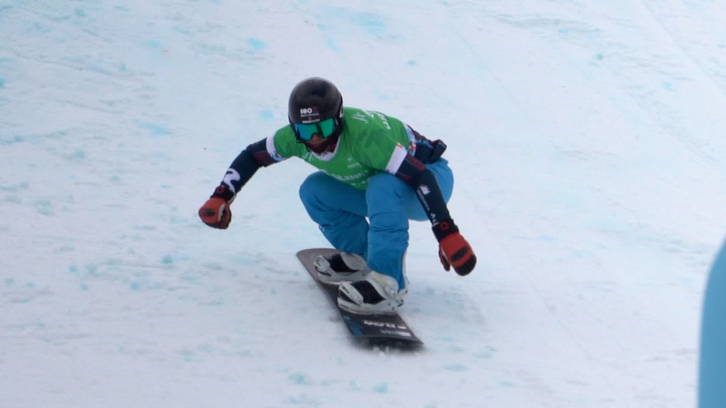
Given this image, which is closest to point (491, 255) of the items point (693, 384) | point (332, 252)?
point (332, 252)

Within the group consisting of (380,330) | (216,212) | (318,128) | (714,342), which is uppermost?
(714,342)

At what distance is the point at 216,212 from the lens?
3.13 metres

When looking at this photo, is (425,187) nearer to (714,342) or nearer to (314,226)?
(314,226)

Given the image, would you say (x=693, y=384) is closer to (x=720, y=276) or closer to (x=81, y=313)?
(x=81, y=313)

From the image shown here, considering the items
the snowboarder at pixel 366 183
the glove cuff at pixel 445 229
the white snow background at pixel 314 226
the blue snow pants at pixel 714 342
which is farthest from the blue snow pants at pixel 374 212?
the blue snow pants at pixel 714 342

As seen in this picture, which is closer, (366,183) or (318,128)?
(318,128)

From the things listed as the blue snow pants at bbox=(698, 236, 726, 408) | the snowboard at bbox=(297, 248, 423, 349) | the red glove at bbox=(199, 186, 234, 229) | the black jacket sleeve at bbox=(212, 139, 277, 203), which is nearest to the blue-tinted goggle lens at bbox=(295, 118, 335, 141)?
the black jacket sleeve at bbox=(212, 139, 277, 203)

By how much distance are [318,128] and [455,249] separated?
621mm

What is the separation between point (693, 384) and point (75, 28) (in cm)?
429

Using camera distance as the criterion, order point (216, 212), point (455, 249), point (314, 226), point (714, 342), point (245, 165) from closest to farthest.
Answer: point (714, 342)
point (455, 249)
point (216, 212)
point (245, 165)
point (314, 226)

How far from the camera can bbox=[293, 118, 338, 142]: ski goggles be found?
115 inches

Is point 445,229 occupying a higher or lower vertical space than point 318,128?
lower

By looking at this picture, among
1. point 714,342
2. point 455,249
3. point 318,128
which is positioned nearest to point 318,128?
point 318,128

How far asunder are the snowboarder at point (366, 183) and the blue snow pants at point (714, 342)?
205cm
